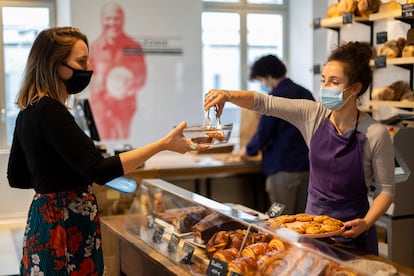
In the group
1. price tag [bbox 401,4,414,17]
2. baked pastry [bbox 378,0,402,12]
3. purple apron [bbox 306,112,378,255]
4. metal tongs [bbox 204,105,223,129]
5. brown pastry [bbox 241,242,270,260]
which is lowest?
brown pastry [bbox 241,242,270,260]

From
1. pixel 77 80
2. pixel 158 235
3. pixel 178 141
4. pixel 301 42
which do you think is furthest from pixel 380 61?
pixel 301 42

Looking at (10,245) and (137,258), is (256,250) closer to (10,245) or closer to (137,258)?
(137,258)

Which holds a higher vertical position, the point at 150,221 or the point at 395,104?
the point at 395,104

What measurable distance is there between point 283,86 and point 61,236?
8.45ft

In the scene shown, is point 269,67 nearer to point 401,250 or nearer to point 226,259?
point 401,250

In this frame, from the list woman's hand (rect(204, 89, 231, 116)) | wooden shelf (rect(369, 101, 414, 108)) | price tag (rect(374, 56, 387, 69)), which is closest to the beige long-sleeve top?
woman's hand (rect(204, 89, 231, 116))

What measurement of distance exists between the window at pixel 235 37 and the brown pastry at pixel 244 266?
5.65m

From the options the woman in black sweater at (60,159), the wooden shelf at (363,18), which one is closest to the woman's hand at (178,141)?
the woman in black sweater at (60,159)

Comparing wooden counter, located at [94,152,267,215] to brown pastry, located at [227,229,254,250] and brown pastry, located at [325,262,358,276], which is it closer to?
brown pastry, located at [227,229,254,250]

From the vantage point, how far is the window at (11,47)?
20.5 ft

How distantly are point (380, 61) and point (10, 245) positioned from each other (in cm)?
353

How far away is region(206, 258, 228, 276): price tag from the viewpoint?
1.83 metres

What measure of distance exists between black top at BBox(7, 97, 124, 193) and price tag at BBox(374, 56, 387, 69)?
8.21 feet

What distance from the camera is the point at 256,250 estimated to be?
6.11ft
